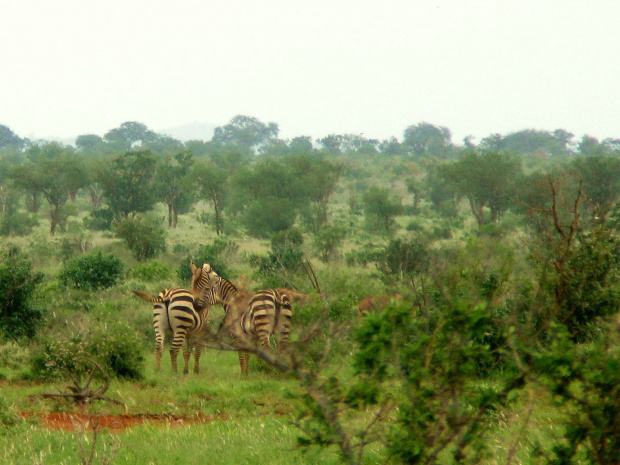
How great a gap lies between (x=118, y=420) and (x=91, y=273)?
11.2 m

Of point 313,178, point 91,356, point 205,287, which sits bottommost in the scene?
point 91,356

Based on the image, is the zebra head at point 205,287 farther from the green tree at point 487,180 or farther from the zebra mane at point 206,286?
the green tree at point 487,180

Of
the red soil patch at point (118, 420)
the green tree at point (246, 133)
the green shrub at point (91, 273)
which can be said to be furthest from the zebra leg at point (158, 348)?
the green tree at point (246, 133)

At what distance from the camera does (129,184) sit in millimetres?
37844

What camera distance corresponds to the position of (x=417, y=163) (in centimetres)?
6888

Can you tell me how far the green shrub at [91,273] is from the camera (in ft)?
62.2

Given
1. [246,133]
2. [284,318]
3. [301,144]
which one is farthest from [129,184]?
[246,133]

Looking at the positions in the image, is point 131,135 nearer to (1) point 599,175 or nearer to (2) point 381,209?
(2) point 381,209

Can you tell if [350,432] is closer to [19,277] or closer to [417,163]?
[19,277]

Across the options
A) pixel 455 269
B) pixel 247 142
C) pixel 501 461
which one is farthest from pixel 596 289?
pixel 247 142

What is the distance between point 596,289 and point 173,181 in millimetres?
32698

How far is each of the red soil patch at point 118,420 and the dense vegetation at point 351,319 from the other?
0.76 ft

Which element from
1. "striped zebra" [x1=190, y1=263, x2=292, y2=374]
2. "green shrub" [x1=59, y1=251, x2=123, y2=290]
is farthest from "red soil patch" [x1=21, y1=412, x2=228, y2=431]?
"green shrub" [x1=59, y1=251, x2=123, y2=290]

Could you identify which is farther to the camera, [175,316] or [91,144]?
[91,144]
